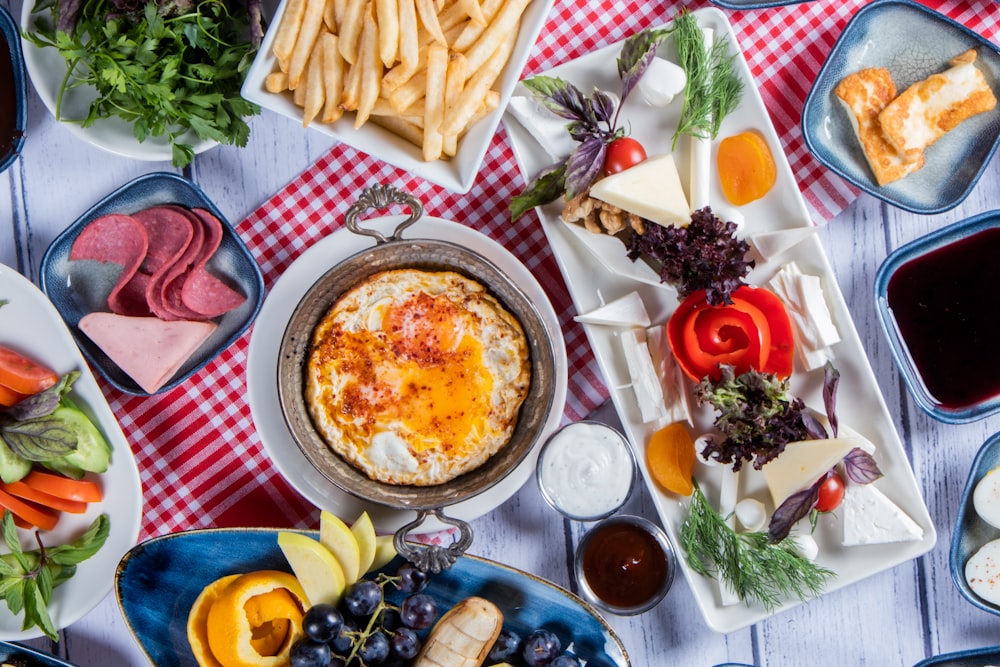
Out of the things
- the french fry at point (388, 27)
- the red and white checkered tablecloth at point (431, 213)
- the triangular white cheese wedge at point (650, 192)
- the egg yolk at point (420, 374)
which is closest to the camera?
the french fry at point (388, 27)

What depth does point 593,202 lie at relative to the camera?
113 inches

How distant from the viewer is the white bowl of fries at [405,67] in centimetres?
262

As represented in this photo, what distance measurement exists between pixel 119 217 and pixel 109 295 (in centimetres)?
28

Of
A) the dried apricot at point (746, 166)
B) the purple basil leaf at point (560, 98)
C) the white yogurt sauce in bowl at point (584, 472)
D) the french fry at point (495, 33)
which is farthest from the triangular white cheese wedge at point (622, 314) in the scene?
the french fry at point (495, 33)

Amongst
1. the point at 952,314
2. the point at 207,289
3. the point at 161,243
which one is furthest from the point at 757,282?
the point at 161,243

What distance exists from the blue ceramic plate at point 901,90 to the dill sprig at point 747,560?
1.27 m

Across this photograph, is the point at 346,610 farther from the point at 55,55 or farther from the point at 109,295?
the point at 55,55

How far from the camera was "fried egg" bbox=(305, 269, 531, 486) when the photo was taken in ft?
Result: 9.50

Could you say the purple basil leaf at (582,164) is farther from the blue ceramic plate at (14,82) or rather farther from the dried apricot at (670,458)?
the blue ceramic plate at (14,82)

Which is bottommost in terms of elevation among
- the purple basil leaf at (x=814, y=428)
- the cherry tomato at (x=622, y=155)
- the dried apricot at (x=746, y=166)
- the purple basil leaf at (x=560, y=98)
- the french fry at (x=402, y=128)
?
the purple basil leaf at (x=814, y=428)

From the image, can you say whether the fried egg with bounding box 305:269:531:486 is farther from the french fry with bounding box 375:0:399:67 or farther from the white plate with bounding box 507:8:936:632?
the french fry with bounding box 375:0:399:67

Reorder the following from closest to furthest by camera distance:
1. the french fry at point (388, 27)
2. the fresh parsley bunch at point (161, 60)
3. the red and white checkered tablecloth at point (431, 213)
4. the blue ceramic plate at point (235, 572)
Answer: the french fry at point (388, 27) < the fresh parsley bunch at point (161, 60) < the blue ceramic plate at point (235, 572) < the red and white checkered tablecloth at point (431, 213)

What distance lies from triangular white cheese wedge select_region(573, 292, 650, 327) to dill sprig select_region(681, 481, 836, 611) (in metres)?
0.63

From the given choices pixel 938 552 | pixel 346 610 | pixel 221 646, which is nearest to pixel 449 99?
pixel 346 610
